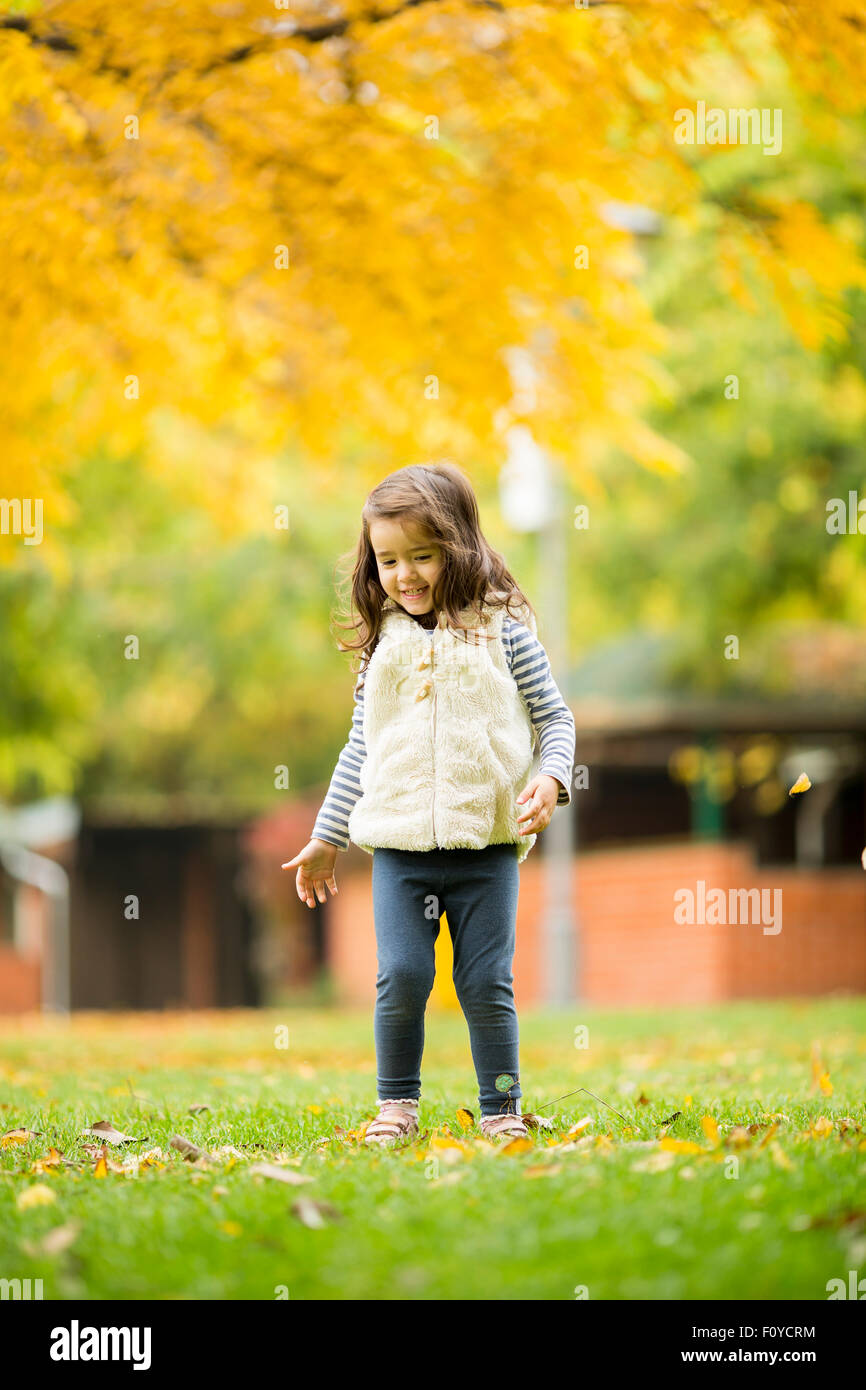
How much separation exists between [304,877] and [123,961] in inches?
884

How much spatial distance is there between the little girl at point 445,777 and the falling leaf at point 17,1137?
102 cm

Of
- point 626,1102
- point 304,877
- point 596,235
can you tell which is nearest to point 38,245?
point 596,235

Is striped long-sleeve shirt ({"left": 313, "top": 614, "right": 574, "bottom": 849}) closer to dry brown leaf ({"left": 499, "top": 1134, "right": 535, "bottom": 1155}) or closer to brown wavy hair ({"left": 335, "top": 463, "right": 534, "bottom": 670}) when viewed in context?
brown wavy hair ({"left": 335, "top": 463, "right": 534, "bottom": 670})

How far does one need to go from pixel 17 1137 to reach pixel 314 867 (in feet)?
3.77

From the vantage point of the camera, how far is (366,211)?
757cm

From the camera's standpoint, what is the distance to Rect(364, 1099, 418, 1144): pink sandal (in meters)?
4.05

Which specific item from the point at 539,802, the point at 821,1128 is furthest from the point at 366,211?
the point at 821,1128

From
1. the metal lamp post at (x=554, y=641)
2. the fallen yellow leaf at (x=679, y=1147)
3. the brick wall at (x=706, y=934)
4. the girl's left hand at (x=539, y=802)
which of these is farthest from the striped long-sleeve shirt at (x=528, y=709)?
the brick wall at (x=706, y=934)

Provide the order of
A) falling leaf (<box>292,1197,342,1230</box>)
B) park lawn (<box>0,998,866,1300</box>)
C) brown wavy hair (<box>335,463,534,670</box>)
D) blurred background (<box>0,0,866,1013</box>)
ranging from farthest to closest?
1. blurred background (<box>0,0,866,1013</box>)
2. brown wavy hair (<box>335,463,534,670</box>)
3. falling leaf (<box>292,1197,342,1230</box>)
4. park lawn (<box>0,998,866,1300</box>)

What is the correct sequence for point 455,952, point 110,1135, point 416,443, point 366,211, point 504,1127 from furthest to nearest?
point 416,443, point 366,211, point 110,1135, point 455,952, point 504,1127

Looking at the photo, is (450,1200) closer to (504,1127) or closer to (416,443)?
(504,1127)

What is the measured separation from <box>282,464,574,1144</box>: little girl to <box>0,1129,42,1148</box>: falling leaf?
1.02m

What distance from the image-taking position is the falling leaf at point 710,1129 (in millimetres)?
3816

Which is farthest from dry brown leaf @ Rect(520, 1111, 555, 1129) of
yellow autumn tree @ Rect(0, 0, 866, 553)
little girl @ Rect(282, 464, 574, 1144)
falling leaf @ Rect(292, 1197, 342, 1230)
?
yellow autumn tree @ Rect(0, 0, 866, 553)
